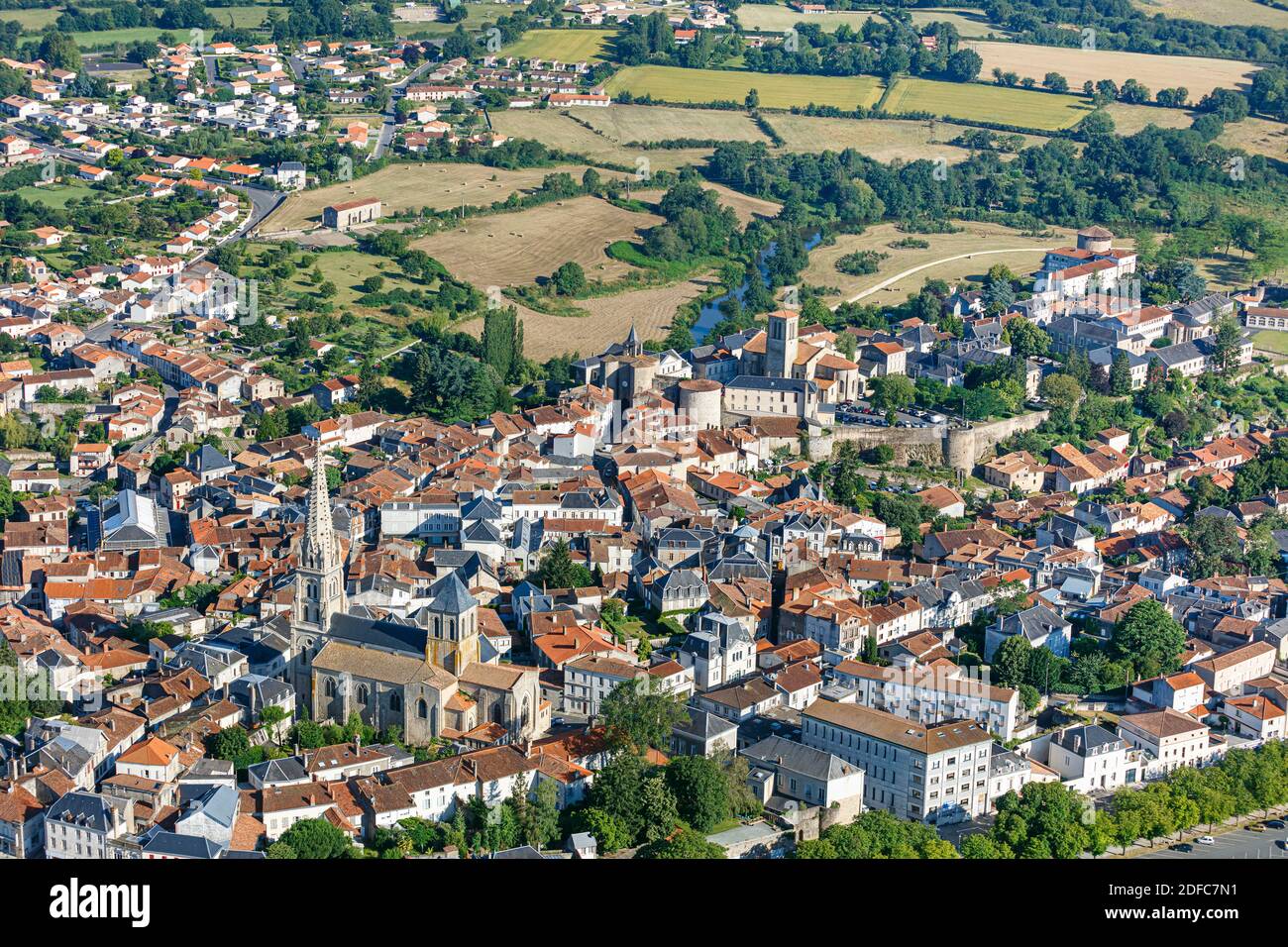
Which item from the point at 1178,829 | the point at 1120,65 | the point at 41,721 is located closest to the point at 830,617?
the point at 1178,829

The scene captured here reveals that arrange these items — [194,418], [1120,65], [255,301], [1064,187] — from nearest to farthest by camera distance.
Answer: [194,418] < [255,301] < [1064,187] < [1120,65]

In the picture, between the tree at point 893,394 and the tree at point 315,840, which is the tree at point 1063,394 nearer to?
the tree at point 893,394

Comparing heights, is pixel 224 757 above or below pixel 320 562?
below

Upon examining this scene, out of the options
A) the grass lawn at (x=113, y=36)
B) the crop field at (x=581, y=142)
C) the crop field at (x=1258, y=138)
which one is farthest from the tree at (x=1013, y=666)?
the grass lawn at (x=113, y=36)

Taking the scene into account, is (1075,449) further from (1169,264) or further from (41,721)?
(41,721)

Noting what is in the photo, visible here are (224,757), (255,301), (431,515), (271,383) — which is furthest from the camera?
(255,301)

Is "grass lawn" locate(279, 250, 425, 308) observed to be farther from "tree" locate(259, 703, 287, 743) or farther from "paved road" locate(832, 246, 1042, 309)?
"tree" locate(259, 703, 287, 743)
